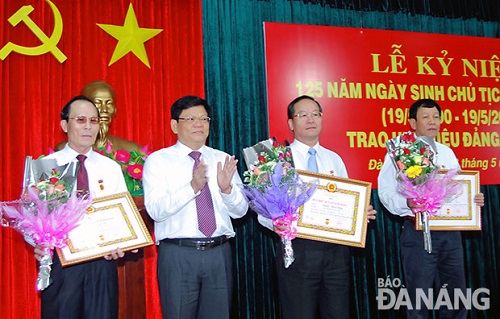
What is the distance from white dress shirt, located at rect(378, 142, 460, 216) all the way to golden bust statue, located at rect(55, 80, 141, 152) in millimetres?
1669

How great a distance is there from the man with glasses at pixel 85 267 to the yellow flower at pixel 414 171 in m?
1.57

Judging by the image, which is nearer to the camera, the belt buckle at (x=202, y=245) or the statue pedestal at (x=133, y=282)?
the belt buckle at (x=202, y=245)

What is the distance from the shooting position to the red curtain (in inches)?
142

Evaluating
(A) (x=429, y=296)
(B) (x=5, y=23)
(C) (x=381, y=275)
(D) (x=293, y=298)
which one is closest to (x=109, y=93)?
(B) (x=5, y=23)

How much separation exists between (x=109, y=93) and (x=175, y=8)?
953 mm

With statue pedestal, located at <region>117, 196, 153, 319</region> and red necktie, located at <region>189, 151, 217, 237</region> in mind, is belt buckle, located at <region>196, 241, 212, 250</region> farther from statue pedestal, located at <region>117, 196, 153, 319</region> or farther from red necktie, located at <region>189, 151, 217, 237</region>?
statue pedestal, located at <region>117, 196, 153, 319</region>

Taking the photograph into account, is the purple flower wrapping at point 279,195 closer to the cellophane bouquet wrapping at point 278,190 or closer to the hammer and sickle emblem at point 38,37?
the cellophane bouquet wrapping at point 278,190

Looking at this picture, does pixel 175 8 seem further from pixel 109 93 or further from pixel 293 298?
pixel 293 298

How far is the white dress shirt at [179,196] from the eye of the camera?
104 inches

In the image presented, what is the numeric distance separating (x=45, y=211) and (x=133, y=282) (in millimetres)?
865

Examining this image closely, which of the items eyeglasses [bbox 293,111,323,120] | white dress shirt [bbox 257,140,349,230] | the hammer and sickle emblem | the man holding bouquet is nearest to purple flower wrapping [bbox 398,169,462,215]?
the man holding bouquet

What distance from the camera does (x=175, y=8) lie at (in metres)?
4.09

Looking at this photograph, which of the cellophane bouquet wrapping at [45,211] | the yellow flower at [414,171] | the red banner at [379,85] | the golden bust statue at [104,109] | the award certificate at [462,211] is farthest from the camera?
the red banner at [379,85]

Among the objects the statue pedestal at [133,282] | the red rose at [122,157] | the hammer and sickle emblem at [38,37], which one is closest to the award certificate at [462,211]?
the statue pedestal at [133,282]
